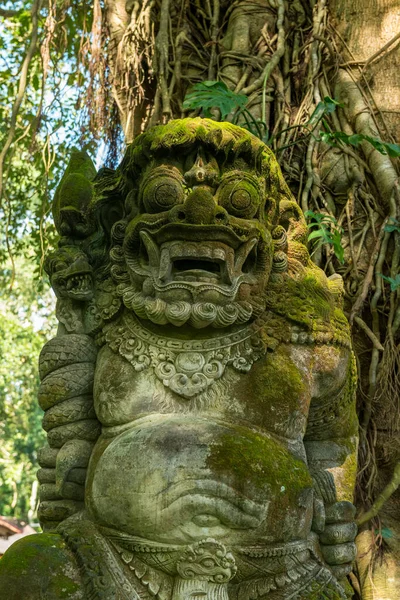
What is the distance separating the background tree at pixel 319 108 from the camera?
3.94 metres

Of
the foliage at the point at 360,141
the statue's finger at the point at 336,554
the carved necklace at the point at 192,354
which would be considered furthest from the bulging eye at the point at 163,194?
the foliage at the point at 360,141

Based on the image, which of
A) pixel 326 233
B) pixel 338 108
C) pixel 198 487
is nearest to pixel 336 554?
pixel 198 487

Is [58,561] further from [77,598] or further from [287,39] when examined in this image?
[287,39]

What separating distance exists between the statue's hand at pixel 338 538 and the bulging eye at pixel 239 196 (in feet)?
3.60

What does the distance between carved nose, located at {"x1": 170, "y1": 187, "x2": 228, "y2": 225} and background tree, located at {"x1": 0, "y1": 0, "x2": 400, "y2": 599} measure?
1064mm

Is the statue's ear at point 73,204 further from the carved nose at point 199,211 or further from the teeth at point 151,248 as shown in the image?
the carved nose at point 199,211

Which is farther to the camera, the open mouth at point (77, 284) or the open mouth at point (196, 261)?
the open mouth at point (77, 284)

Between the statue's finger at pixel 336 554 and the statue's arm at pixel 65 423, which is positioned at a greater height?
the statue's arm at pixel 65 423

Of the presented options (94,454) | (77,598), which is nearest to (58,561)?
(77,598)

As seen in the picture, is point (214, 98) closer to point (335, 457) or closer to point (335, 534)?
point (335, 457)

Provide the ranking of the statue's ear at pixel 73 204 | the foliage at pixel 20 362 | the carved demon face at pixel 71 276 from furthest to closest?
the foliage at pixel 20 362, the statue's ear at pixel 73 204, the carved demon face at pixel 71 276

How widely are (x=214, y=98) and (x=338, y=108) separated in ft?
3.05

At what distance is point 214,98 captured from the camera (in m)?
3.89

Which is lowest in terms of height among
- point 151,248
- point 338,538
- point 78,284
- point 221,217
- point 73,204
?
point 338,538
